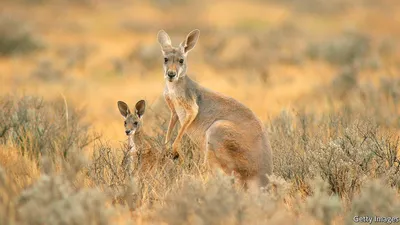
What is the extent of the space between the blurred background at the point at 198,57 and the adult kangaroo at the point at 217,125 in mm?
1246

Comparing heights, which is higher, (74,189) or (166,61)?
(166,61)

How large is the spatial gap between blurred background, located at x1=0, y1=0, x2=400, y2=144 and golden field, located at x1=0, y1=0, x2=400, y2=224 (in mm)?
69

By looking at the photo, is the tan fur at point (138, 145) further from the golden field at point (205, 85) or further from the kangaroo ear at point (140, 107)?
the golden field at point (205, 85)

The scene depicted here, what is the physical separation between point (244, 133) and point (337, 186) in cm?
104

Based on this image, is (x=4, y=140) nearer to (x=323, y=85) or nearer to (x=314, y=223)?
(x=314, y=223)

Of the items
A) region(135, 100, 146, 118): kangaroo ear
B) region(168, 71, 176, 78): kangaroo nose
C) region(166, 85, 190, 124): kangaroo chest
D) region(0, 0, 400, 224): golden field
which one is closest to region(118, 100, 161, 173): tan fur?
region(135, 100, 146, 118): kangaroo ear

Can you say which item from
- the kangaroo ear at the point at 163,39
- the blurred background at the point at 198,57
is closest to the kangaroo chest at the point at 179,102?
the kangaroo ear at the point at 163,39

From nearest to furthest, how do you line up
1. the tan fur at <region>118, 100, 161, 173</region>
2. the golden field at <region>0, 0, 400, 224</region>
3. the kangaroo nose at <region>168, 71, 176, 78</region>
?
the golden field at <region>0, 0, 400, 224</region>, the kangaroo nose at <region>168, 71, 176, 78</region>, the tan fur at <region>118, 100, 161, 173</region>

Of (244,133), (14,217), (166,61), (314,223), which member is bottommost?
(314,223)

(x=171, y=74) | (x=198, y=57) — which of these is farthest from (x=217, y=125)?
Answer: (x=198, y=57)

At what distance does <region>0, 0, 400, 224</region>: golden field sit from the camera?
4.77 meters

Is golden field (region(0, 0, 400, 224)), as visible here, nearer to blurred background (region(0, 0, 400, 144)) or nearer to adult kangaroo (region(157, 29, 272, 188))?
blurred background (region(0, 0, 400, 144))

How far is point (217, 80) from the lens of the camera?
16.8 meters

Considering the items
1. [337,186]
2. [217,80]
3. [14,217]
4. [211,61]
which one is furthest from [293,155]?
[211,61]
